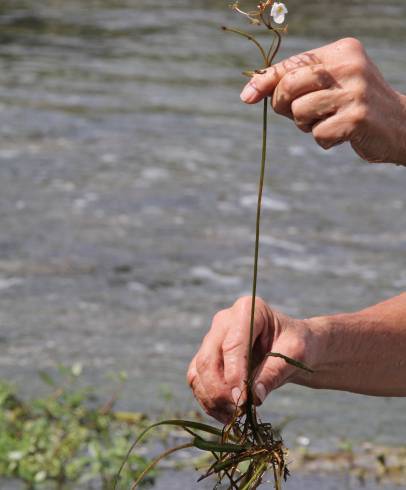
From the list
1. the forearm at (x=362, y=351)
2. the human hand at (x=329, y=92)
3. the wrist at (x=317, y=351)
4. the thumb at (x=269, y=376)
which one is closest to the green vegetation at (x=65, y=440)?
the forearm at (x=362, y=351)

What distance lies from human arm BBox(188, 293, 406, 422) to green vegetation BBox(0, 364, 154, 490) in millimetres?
1851

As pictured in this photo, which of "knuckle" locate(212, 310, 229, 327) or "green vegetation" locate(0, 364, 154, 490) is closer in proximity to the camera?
"knuckle" locate(212, 310, 229, 327)

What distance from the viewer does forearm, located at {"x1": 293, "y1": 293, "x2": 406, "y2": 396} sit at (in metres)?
2.78

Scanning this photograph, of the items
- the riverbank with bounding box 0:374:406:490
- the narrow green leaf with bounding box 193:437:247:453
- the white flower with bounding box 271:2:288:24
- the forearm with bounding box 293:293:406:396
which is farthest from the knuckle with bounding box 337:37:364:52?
the riverbank with bounding box 0:374:406:490

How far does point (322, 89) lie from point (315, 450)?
10.5ft

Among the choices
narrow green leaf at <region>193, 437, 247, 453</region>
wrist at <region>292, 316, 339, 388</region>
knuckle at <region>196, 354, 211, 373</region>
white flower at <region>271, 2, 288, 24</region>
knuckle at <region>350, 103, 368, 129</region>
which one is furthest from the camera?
wrist at <region>292, 316, 339, 388</region>

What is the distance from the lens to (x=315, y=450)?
523 centimetres

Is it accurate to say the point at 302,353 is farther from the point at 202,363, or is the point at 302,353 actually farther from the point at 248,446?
the point at 248,446

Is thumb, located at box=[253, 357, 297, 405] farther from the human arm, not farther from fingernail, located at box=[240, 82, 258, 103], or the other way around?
fingernail, located at box=[240, 82, 258, 103]

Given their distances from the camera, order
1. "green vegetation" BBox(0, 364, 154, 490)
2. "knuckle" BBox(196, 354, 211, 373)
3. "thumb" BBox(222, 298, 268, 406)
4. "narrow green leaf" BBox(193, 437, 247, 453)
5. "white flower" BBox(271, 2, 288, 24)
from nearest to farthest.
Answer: "white flower" BBox(271, 2, 288, 24) → "narrow green leaf" BBox(193, 437, 247, 453) → "thumb" BBox(222, 298, 268, 406) → "knuckle" BBox(196, 354, 211, 373) → "green vegetation" BBox(0, 364, 154, 490)

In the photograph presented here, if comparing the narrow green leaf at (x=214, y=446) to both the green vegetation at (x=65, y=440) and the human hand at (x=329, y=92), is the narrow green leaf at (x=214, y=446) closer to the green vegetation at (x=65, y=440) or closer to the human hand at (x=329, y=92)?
the human hand at (x=329, y=92)

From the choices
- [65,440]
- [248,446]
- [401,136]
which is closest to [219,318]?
[248,446]

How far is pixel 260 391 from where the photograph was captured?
2389mm

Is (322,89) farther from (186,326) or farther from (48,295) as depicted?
(48,295)
